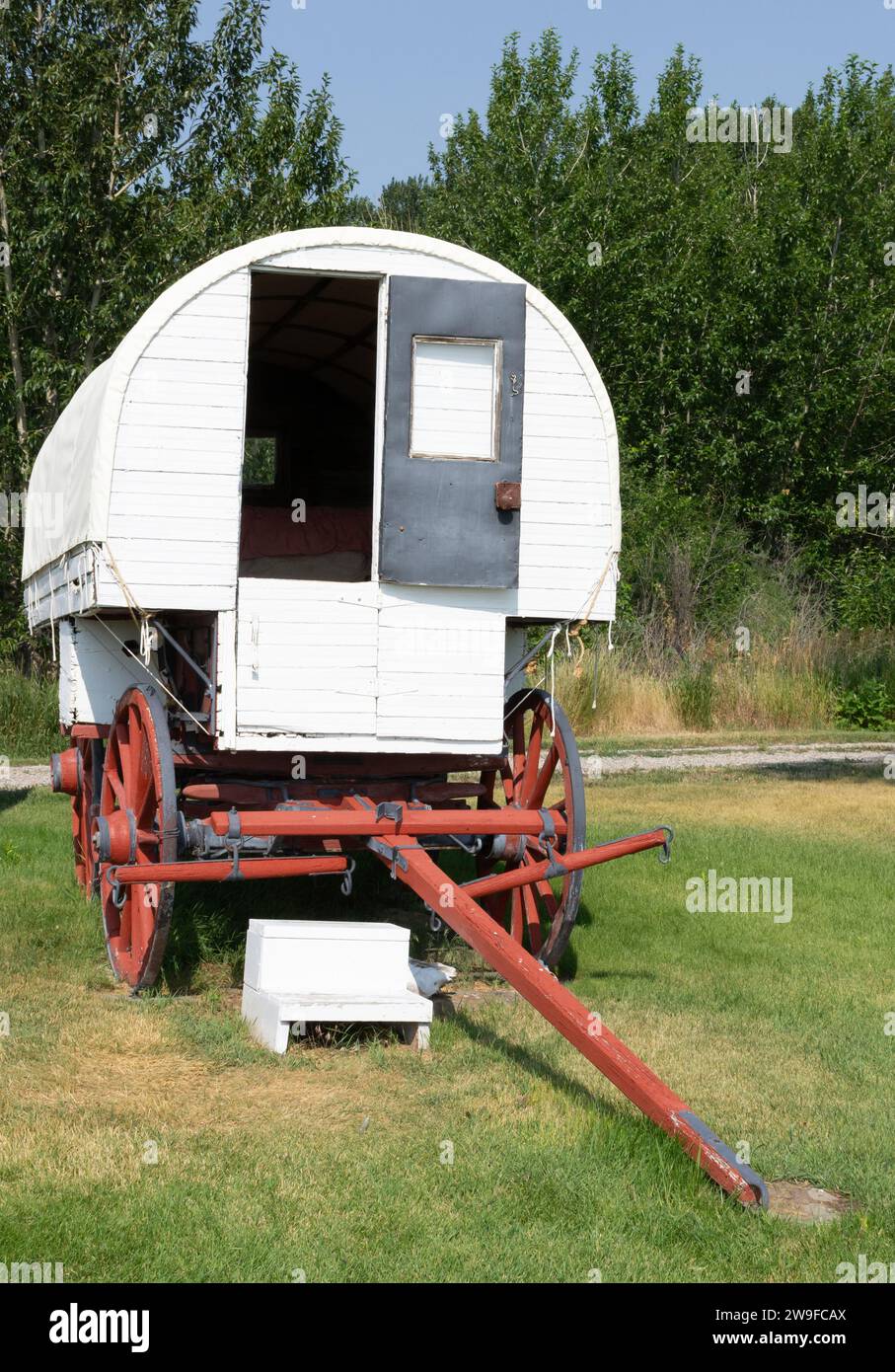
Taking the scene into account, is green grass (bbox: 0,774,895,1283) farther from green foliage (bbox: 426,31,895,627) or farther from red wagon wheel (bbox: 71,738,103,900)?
green foliage (bbox: 426,31,895,627)

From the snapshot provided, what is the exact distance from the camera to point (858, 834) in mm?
12289

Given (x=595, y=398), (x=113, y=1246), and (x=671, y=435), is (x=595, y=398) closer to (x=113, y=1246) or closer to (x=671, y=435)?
(x=113, y=1246)

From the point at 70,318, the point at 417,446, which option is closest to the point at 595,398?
the point at 417,446

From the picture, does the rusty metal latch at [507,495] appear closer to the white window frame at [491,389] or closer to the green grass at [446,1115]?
the white window frame at [491,389]

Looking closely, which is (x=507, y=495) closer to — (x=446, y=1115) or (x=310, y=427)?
(x=446, y=1115)

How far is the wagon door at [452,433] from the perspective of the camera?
716 cm

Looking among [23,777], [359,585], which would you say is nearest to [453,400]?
[359,585]

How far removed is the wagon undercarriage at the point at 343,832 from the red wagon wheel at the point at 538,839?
10mm

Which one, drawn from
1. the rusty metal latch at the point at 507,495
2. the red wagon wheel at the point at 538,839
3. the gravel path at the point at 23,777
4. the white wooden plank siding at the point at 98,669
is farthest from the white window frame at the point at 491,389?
the gravel path at the point at 23,777

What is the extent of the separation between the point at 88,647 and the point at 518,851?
2787 millimetres

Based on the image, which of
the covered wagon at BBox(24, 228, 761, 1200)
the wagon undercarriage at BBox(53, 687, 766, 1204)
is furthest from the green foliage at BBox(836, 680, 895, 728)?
the covered wagon at BBox(24, 228, 761, 1200)

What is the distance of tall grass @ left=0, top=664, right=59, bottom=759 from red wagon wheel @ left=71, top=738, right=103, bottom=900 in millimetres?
7643

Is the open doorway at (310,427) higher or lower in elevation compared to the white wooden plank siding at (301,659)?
higher

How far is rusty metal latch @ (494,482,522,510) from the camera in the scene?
7242mm
